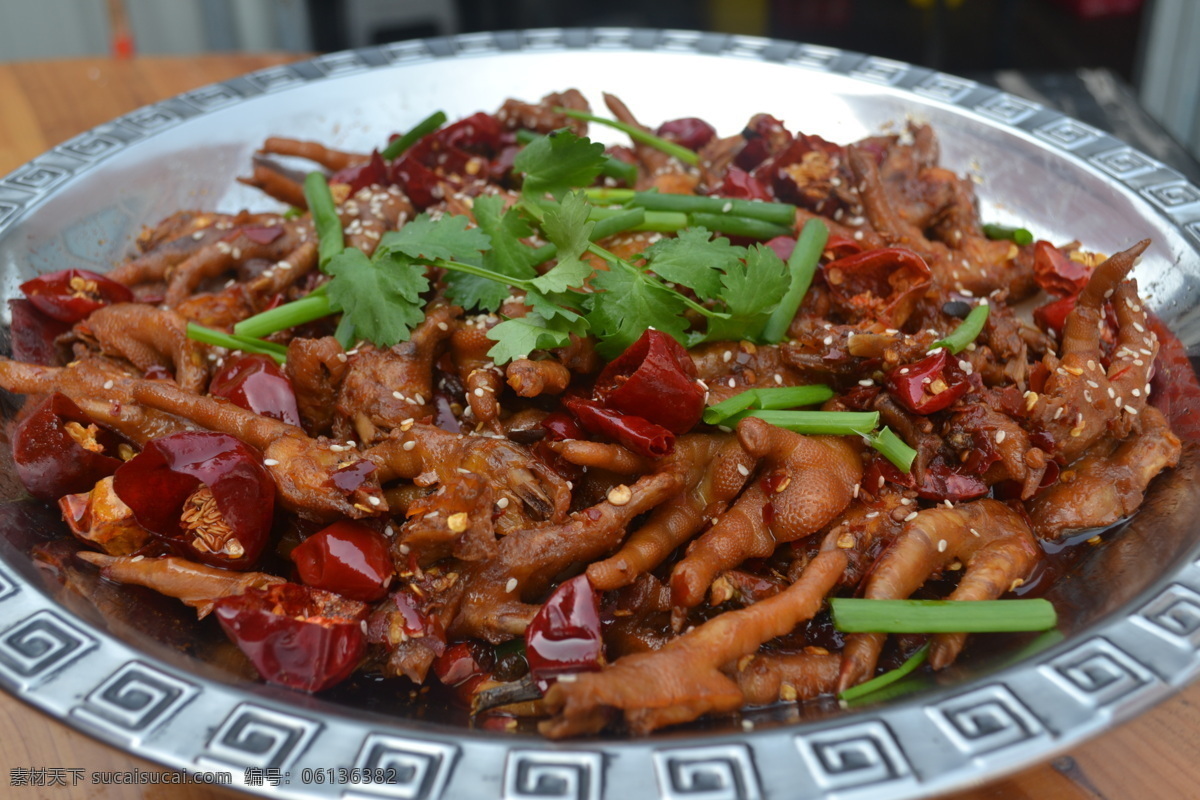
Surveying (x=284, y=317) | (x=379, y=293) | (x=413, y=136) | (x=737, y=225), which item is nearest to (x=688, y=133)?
(x=737, y=225)

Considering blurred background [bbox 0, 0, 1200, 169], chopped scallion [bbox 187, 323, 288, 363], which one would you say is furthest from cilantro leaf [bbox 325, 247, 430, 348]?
blurred background [bbox 0, 0, 1200, 169]

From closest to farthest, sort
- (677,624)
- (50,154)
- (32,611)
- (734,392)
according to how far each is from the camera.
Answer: (32,611), (677,624), (734,392), (50,154)

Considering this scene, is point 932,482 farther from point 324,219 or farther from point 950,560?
point 324,219

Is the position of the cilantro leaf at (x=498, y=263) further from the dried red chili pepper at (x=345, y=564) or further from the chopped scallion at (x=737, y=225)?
the dried red chili pepper at (x=345, y=564)

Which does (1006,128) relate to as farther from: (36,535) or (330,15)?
(330,15)

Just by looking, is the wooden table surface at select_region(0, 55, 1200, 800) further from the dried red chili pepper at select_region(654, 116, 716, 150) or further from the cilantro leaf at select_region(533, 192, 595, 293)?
the dried red chili pepper at select_region(654, 116, 716, 150)

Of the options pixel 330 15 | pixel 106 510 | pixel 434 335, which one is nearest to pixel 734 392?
pixel 434 335
